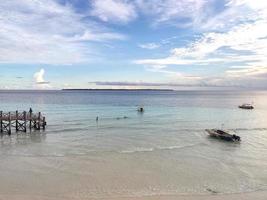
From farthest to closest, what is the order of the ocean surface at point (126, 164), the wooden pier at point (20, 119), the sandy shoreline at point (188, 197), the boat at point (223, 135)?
the wooden pier at point (20, 119)
the boat at point (223, 135)
the ocean surface at point (126, 164)
the sandy shoreline at point (188, 197)

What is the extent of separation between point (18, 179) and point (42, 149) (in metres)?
11.5

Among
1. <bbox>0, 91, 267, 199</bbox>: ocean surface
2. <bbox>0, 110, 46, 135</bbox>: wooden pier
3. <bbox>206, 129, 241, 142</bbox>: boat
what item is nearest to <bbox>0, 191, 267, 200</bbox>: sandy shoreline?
<bbox>0, 91, 267, 199</bbox>: ocean surface

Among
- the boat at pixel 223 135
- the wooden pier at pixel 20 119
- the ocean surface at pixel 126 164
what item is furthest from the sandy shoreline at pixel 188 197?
the wooden pier at pixel 20 119

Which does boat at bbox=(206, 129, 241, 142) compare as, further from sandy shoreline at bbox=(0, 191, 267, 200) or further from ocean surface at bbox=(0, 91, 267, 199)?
sandy shoreline at bbox=(0, 191, 267, 200)

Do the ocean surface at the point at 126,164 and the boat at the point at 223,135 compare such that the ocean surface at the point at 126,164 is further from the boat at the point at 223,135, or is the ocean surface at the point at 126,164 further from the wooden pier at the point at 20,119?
the wooden pier at the point at 20,119

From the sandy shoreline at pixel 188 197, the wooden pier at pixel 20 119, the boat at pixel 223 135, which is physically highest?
the wooden pier at pixel 20 119

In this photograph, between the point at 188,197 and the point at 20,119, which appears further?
the point at 20,119

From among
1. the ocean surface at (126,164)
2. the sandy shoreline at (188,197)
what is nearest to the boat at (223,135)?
the ocean surface at (126,164)

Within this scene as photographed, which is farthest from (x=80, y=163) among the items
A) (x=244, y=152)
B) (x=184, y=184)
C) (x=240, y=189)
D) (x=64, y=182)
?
(x=244, y=152)

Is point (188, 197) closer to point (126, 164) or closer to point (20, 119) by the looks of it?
point (126, 164)

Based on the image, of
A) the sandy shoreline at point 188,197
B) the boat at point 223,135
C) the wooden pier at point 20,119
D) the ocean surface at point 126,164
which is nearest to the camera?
the sandy shoreline at point 188,197

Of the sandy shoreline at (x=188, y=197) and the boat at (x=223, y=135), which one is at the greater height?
the boat at (x=223, y=135)

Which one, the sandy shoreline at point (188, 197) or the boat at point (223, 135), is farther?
the boat at point (223, 135)

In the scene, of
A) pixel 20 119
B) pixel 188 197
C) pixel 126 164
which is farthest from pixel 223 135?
pixel 20 119
